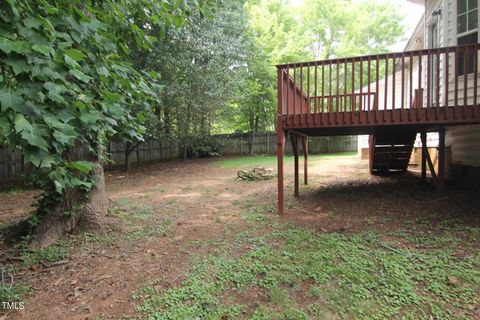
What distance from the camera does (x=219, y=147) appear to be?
18.1 metres

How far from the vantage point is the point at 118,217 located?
462cm

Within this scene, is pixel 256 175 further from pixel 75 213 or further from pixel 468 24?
pixel 468 24

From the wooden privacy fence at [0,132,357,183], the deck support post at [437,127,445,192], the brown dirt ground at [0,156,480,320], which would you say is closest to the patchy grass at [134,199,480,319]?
the brown dirt ground at [0,156,480,320]

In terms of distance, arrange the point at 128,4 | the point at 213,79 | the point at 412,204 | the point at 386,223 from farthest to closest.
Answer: the point at 213,79, the point at 412,204, the point at 386,223, the point at 128,4

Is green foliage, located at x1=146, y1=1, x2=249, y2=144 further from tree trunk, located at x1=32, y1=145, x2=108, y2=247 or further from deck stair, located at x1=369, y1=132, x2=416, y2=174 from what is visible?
tree trunk, located at x1=32, y1=145, x2=108, y2=247

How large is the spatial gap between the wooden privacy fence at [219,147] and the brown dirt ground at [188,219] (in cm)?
232

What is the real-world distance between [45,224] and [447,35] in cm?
803

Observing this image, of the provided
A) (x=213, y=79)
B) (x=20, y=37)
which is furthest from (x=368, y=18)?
(x=20, y=37)

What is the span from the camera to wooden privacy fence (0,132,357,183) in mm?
9328

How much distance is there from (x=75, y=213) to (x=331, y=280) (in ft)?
11.1

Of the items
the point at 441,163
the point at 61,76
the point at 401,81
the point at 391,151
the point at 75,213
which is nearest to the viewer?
the point at 61,76

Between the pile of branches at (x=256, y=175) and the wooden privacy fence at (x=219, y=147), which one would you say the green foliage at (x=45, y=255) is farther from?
the wooden privacy fence at (x=219, y=147)

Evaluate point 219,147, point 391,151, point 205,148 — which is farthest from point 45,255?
point 219,147

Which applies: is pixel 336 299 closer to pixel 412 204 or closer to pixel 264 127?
pixel 412 204
